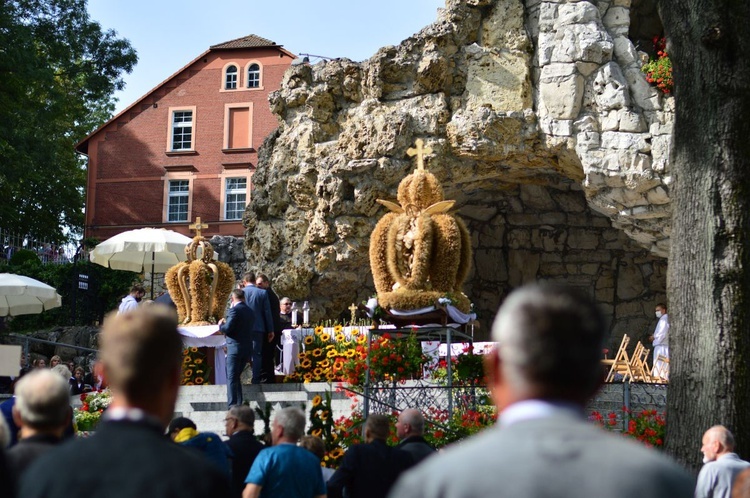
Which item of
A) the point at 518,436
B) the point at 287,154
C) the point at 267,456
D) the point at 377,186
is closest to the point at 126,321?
the point at 518,436

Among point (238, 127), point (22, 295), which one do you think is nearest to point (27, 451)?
point (22, 295)

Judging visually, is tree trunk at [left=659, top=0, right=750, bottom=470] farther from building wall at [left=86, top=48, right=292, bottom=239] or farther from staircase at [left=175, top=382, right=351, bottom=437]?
building wall at [left=86, top=48, right=292, bottom=239]

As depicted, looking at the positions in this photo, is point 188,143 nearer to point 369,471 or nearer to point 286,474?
point 369,471

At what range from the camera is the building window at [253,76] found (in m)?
35.7

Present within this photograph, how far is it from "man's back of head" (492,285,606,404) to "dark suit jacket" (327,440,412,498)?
3.80 m

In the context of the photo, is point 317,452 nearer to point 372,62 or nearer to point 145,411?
point 145,411

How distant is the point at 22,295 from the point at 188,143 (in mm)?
17910

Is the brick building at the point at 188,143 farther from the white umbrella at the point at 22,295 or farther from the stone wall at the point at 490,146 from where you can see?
the white umbrella at the point at 22,295

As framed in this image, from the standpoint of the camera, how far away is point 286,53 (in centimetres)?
3584

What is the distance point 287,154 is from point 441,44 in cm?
423

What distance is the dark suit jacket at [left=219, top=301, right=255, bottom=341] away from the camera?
13.4 meters

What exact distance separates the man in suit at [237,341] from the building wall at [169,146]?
22.0 metres

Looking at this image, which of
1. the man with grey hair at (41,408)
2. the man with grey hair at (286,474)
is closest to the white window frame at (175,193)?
the man with grey hair at (286,474)

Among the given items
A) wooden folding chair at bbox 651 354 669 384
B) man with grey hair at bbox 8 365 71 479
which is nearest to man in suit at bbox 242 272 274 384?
wooden folding chair at bbox 651 354 669 384
